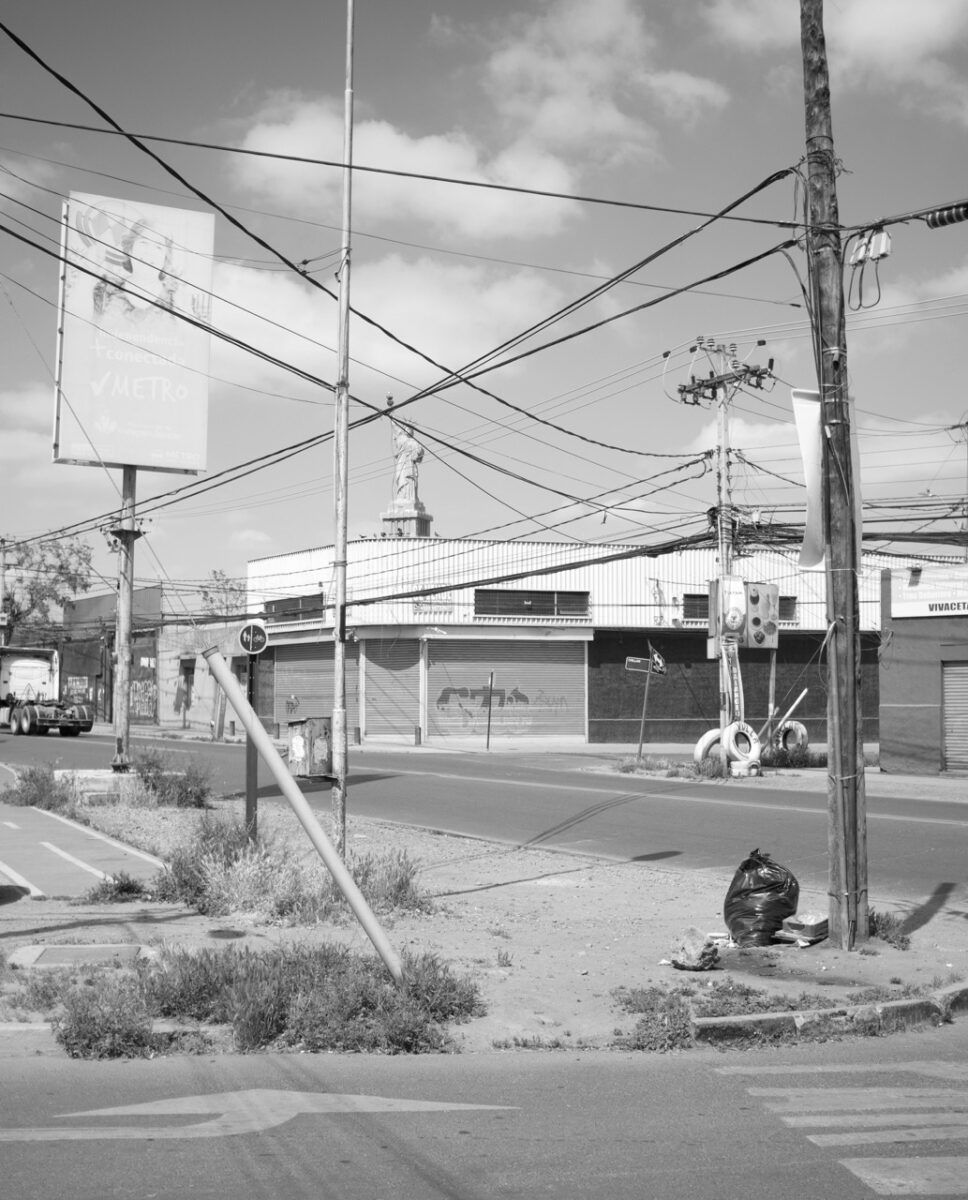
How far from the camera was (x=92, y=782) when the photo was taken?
2198cm

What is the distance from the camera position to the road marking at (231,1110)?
16.7 ft

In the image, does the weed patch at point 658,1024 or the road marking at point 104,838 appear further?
the road marking at point 104,838

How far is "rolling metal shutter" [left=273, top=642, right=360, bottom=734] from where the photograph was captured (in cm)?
4819

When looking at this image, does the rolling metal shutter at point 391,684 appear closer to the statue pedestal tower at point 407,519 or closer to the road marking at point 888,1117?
the statue pedestal tower at point 407,519

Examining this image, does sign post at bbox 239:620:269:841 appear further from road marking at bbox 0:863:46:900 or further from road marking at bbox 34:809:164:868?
road marking at bbox 0:863:46:900

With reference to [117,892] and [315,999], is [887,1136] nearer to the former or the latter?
[315,999]

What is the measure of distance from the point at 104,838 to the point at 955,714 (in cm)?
2181

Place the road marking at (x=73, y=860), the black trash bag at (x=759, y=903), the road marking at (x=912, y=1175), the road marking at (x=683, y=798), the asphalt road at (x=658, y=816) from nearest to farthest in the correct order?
the road marking at (x=912, y=1175), the black trash bag at (x=759, y=903), the road marking at (x=73, y=860), the asphalt road at (x=658, y=816), the road marking at (x=683, y=798)

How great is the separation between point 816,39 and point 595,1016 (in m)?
7.52

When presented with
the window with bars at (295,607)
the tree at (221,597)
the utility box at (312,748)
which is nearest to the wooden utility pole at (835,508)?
the utility box at (312,748)

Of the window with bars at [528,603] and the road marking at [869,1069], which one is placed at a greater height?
the window with bars at [528,603]

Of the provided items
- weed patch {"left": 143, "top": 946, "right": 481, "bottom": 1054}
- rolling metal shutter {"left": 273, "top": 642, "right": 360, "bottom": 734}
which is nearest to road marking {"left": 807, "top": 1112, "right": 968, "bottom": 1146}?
weed patch {"left": 143, "top": 946, "right": 481, "bottom": 1054}

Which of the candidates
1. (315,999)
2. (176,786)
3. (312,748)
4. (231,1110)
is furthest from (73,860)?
(231,1110)

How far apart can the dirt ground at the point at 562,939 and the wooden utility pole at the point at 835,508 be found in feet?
2.08
